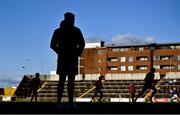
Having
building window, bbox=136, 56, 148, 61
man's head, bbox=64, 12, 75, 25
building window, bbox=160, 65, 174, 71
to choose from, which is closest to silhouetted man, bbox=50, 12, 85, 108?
man's head, bbox=64, 12, 75, 25

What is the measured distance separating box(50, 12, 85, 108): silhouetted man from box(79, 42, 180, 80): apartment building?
105 metres

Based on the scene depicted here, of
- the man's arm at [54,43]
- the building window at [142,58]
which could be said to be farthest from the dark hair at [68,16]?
the building window at [142,58]

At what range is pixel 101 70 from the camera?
129 m

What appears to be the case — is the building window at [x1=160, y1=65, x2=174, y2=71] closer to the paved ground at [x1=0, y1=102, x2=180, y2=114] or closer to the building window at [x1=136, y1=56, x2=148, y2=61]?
the building window at [x1=136, y1=56, x2=148, y2=61]

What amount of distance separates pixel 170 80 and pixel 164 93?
765 centimetres

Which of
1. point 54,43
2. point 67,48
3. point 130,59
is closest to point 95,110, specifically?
point 67,48

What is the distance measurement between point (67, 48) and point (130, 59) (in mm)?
115183

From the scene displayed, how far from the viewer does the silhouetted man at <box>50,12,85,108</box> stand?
997 centimetres

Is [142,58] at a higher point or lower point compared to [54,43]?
higher

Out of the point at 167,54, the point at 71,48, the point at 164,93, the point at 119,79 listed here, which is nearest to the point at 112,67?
the point at 167,54

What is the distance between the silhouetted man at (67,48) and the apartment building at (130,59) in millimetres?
105271

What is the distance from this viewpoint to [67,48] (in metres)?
10.1

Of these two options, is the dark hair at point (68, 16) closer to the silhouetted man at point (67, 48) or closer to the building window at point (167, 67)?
the silhouetted man at point (67, 48)

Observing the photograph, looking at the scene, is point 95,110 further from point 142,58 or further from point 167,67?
point 142,58
